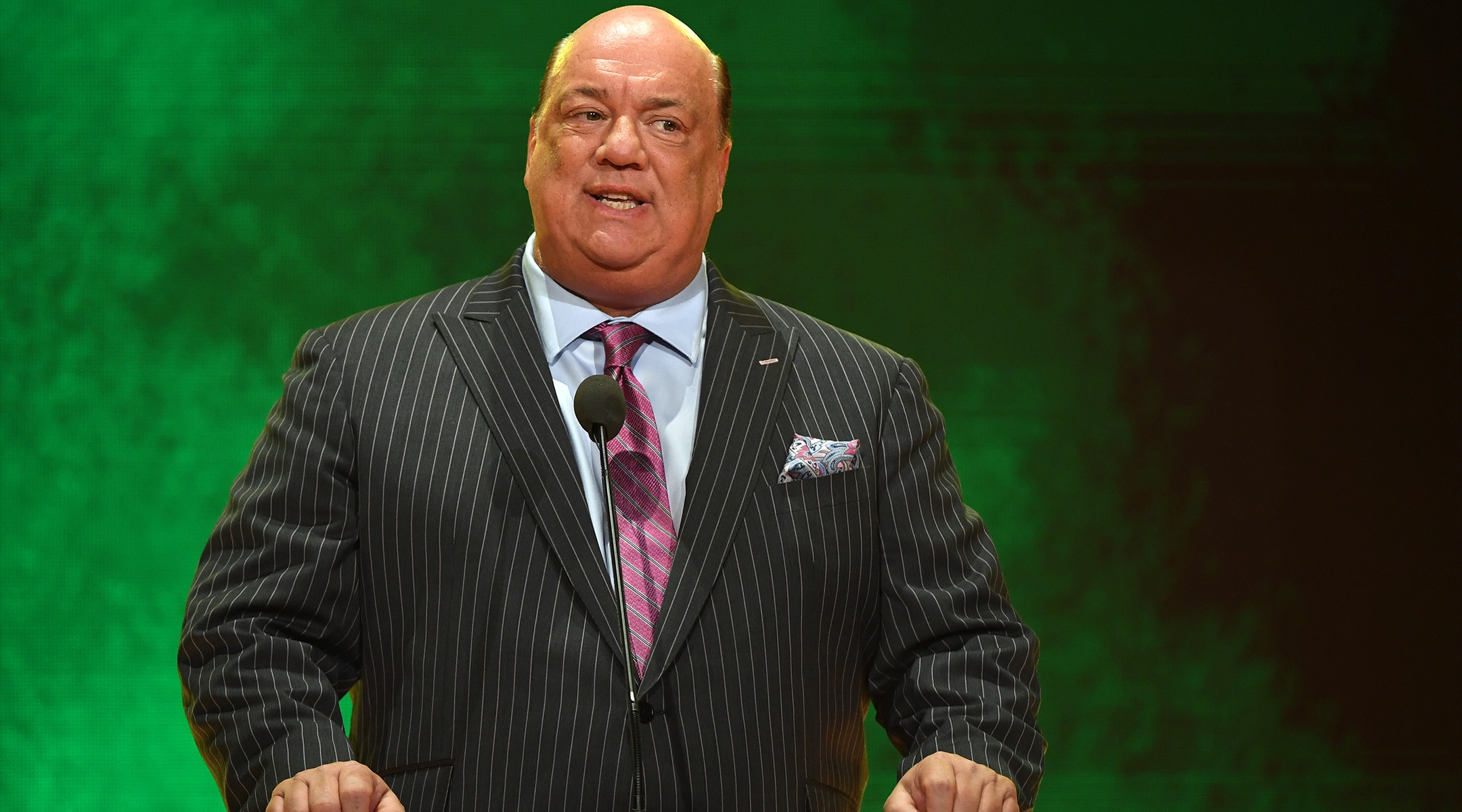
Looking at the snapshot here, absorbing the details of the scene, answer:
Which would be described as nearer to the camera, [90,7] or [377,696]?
[377,696]

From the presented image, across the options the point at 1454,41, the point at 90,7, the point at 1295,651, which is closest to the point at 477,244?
the point at 90,7

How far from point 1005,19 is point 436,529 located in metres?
1.98

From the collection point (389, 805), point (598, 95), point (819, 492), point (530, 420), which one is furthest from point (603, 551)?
point (598, 95)

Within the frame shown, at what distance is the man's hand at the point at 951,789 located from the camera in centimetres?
166

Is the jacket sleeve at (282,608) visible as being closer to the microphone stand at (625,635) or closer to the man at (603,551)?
the man at (603,551)

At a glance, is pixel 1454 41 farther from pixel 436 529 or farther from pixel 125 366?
pixel 125 366

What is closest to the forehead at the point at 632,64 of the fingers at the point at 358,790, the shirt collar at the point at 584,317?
the shirt collar at the point at 584,317

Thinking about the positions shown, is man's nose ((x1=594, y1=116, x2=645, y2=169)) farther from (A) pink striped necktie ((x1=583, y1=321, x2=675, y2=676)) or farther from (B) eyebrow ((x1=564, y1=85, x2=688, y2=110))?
(A) pink striped necktie ((x1=583, y1=321, x2=675, y2=676))

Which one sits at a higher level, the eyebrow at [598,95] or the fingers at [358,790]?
the eyebrow at [598,95]

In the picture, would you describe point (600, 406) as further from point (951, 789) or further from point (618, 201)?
point (951, 789)

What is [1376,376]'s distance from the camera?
3.24 metres

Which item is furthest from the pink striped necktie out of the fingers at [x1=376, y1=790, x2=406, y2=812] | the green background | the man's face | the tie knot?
the green background

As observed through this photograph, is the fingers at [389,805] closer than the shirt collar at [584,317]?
Yes

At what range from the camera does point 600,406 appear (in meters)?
1.59
